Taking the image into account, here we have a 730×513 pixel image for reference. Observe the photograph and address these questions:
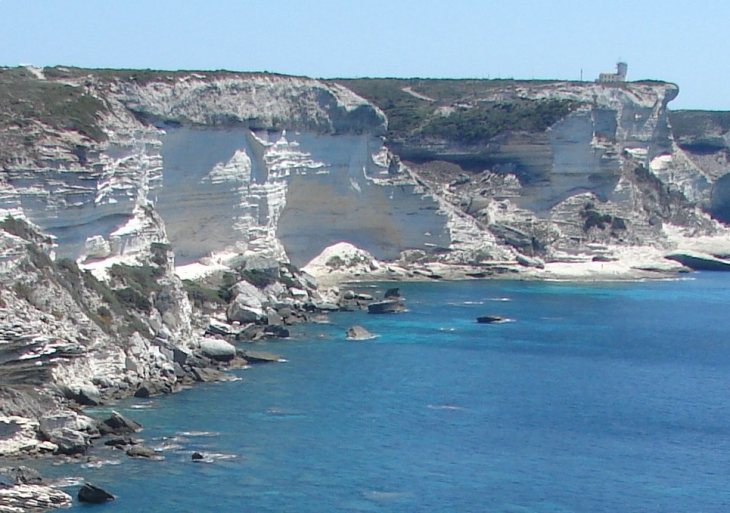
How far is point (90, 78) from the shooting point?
69625mm

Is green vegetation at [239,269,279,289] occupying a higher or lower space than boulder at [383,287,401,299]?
higher

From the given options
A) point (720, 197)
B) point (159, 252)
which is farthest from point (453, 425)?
point (720, 197)

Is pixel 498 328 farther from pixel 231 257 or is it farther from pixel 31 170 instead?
pixel 31 170

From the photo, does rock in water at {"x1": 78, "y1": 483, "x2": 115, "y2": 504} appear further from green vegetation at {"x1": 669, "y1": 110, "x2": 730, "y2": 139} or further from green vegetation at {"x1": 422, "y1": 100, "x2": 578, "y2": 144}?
green vegetation at {"x1": 669, "y1": 110, "x2": 730, "y2": 139}

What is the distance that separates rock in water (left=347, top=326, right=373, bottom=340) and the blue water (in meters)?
0.79

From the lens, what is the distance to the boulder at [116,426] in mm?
43344

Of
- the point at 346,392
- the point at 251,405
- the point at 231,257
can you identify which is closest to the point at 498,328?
the point at 231,257

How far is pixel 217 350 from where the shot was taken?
56781 millimetres

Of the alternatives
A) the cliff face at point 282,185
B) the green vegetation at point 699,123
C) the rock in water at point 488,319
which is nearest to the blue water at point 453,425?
the rock in water at point 488,319

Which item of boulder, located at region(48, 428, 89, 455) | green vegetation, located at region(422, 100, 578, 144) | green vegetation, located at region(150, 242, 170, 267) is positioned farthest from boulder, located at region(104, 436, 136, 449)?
green vegetation, located at region(422, 100, 578, 144)

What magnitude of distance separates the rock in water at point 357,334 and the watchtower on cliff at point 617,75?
229 ft

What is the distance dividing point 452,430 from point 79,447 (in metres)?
12.5

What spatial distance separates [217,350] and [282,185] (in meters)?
26.3

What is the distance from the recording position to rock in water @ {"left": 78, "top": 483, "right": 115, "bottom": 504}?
3644cm
